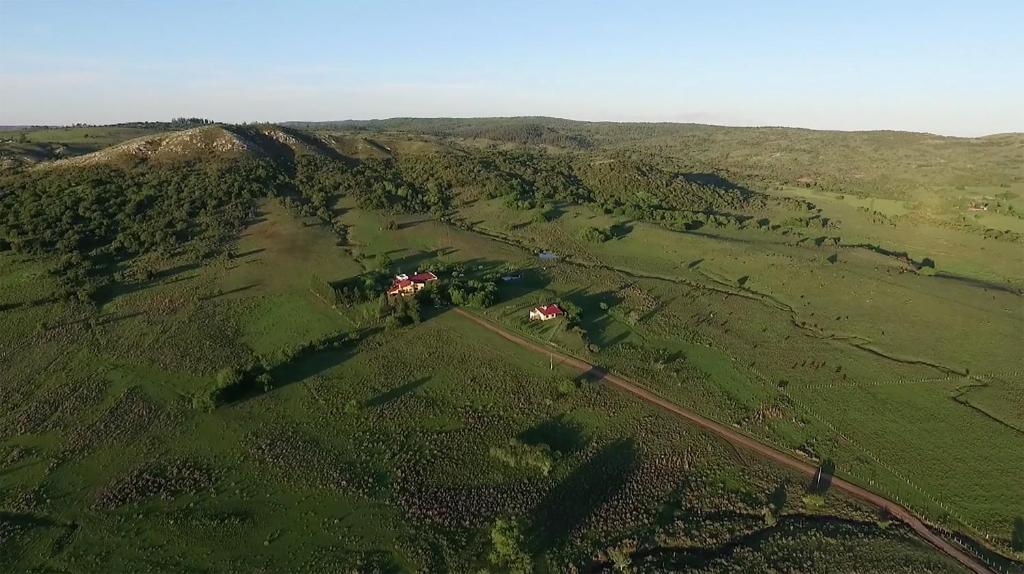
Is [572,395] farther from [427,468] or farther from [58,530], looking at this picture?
[58,530]

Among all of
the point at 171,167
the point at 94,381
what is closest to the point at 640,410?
the point at 94,381

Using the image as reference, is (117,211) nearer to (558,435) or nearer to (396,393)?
(396,393)

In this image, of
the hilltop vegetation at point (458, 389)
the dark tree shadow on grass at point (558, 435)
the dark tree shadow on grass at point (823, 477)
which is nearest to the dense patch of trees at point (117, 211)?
the hilltop vegetation at point (458, 389)

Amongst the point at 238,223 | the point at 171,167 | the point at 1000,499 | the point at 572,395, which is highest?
the point at 171,167

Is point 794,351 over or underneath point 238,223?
underneath

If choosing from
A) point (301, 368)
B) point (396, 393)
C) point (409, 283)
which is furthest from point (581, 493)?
point (409, 283)

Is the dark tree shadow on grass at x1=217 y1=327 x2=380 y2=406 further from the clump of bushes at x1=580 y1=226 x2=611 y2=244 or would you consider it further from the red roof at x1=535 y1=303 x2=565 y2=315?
the clump of bushes at x1=580 y1=226 x2=611 y2=244
